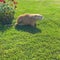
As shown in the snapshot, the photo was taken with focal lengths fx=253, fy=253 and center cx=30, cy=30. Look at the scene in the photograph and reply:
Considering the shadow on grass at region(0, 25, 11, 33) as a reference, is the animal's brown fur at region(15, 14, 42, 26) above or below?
above

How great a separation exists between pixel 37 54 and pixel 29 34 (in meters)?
Result: 1.76

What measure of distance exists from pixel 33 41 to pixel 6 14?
2.84 m

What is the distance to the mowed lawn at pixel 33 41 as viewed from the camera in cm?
746

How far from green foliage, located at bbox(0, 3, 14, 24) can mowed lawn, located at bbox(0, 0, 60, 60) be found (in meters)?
0.32

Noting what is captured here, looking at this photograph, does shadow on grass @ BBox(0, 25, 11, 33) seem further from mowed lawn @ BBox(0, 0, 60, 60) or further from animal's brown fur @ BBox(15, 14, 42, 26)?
animal's brown fur @ BBox(15, 14, 42, 26)

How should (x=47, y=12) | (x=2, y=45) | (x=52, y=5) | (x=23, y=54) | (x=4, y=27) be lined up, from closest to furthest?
(x=23, y=54)
(x=2, y=45)
(x=4, y=27)
(x=47, y=12)
(x=52, y=5)

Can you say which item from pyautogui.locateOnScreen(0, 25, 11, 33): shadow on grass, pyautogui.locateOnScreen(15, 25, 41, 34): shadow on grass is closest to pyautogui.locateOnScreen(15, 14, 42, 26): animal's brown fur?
pyautogui.locateOnScreen(15, 25, 41, 34): shadow on grass

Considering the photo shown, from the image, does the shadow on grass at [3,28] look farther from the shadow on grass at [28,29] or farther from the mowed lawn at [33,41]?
the shadow on grass at [28,29]

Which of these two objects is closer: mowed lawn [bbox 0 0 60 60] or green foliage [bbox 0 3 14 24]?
mowed lawn [bbox 0 0 60 60]

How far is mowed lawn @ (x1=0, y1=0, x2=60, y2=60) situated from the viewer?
7.46 metres

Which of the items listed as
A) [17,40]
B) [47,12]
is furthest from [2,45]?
[47,12]

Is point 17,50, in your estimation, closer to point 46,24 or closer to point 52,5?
point 46,24

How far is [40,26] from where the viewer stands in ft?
33.3

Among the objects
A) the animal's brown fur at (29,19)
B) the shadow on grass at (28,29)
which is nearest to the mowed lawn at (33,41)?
the shadow on grass at (28,29)
